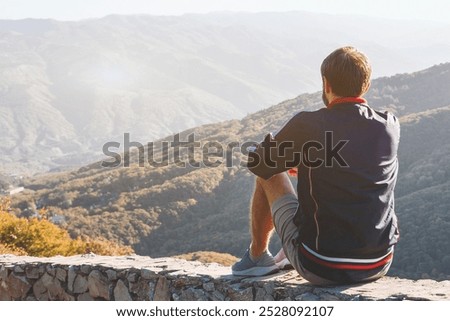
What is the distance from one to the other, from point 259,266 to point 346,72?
1519 mm

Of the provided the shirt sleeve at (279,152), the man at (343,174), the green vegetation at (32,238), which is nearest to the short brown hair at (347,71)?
the man at (343,174)

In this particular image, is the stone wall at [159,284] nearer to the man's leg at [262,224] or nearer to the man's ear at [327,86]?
the man's leg at [262,224]

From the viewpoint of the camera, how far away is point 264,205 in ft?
13.3

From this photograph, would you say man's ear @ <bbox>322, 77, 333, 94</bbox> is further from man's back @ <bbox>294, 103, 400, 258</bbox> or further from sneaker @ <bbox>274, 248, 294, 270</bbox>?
sneaker @ <bbox>274, 248, 294, 270</bbox>

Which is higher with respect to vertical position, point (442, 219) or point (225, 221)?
point (442, 219)

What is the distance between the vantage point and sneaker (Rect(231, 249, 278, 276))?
4.25 meters

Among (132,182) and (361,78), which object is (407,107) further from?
(361,78)

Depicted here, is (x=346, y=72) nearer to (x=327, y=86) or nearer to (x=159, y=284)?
(x=327, y=86)

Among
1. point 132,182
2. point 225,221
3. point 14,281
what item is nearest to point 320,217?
point 14,281

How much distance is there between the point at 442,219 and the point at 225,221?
34.2 ft

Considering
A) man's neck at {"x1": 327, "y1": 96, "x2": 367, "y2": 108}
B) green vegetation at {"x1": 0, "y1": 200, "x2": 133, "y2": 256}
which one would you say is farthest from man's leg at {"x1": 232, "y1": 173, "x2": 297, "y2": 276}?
green vegetation at {"x1": 0, "y1": 200, "x2": 133, "y2": 256}

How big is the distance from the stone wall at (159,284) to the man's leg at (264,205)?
0.25 metres

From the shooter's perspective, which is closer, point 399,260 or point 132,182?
point 399,260

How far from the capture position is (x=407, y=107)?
48406mm
